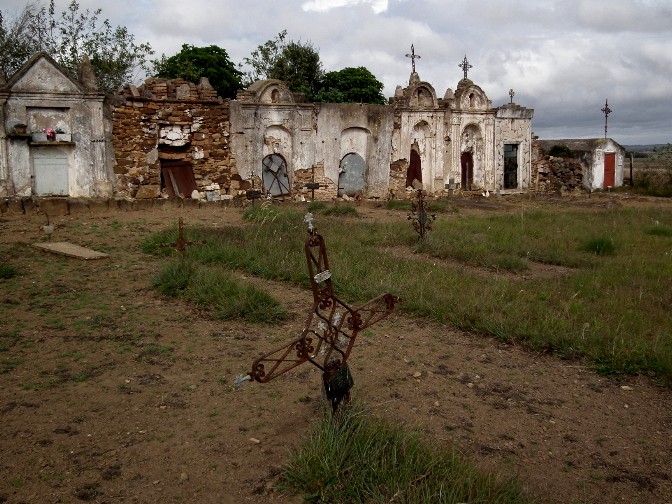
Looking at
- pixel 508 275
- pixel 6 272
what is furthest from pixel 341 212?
pixel 6 272

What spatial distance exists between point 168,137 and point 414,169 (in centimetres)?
877

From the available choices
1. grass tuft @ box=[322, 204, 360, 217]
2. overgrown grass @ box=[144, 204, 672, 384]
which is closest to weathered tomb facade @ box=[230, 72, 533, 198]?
grass tuft @ box=[322, 204, 360, 217]

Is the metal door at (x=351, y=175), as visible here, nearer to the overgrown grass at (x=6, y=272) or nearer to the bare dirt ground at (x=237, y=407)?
the overgrown grass at (x=6, y=272)

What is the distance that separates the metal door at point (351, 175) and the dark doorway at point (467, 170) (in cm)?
442

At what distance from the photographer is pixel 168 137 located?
18.3m

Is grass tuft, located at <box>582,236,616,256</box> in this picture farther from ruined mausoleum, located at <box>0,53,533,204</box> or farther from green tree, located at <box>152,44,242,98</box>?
green tree, located at <box>152,44,242,98</box>

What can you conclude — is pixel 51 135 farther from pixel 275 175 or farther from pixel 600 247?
pixel 600 247

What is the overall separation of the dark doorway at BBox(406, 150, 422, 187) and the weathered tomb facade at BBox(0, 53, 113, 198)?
10.2 m

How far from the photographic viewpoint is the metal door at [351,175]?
21.2 m

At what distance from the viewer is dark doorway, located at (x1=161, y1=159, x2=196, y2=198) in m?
18.6

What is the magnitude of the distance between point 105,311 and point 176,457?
3386 millimetres

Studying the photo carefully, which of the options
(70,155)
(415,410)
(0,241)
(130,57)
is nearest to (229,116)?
(70,155)

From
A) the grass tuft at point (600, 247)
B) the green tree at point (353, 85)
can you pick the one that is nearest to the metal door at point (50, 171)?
the grass tuft at point (600, 247)

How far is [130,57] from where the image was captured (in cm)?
2739
